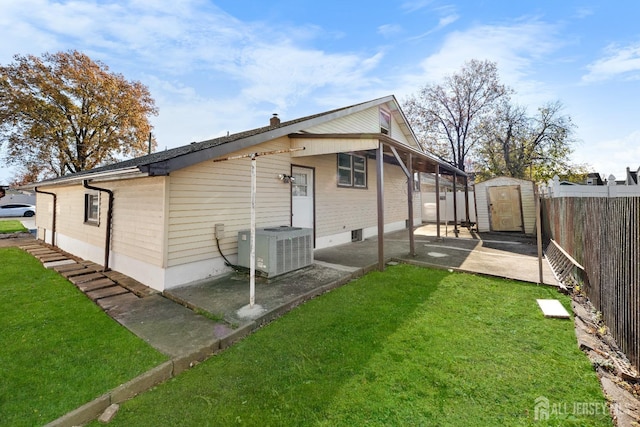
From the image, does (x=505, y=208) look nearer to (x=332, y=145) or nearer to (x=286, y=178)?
(x=332, y=145)

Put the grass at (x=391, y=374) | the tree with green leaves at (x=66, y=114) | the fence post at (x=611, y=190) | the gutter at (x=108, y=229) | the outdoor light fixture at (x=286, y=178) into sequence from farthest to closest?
the tree with green leaves at (x=66, y=114)
the fence post at (x=611, y=190)
the outdoor light fixture at (x=286, y=178)
the gutter at (x=108, y=229)
the grass at (x=391, y=374)

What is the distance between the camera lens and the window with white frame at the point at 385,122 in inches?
433

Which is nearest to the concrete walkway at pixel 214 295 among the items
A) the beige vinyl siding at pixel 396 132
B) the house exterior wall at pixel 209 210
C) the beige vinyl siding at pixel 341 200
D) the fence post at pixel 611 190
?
the house exterior wall at pixel 209 210

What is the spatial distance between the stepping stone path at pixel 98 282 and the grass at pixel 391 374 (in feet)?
8.63

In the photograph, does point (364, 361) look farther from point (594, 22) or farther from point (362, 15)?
point (594, 22)

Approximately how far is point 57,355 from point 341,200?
7.23m

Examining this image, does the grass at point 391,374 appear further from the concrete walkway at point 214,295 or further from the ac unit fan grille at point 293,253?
the ac unit fan grille at point 293,253

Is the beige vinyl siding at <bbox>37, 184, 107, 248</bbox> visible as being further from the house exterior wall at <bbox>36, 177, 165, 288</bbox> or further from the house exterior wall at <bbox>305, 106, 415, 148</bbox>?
the house exterior wall at <bbox>305, 106, 415, 148</bbox>

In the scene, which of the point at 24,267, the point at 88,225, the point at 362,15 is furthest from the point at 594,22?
the point at 24,267

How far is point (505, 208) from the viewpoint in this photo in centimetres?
1095

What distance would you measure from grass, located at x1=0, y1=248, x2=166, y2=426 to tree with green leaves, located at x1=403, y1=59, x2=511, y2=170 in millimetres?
23436

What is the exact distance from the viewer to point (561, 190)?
9391 millimetres

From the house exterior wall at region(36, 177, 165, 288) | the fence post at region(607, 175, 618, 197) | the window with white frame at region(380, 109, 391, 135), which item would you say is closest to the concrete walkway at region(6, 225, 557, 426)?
the house exterior wall at region(36, 177, 165, 288)

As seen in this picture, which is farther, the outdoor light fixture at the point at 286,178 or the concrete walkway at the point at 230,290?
the outdoor light fixture at the point at 286,178
